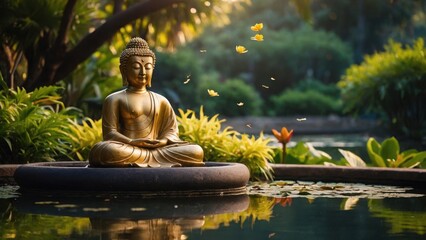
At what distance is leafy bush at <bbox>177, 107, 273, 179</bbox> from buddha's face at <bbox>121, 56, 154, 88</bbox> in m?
2.03

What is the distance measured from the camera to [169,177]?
8.80 metres

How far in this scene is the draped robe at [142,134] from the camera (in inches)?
363

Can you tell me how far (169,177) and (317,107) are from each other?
113ft

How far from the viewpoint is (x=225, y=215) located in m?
7.53

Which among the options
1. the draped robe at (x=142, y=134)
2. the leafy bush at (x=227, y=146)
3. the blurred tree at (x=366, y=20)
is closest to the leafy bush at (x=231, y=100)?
the blurred tree at (x=366, y=20)

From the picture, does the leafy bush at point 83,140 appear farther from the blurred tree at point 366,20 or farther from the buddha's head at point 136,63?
the blurred tree at point 366,20

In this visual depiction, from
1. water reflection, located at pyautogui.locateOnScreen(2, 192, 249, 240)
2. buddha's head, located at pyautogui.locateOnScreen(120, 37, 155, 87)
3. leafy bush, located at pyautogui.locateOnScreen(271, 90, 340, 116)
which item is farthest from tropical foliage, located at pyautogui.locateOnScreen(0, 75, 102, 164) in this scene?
leafy bush, located at pyautogui.locateOnScreen(271, 90, 340, 116)

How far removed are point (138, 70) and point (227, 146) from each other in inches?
99.8

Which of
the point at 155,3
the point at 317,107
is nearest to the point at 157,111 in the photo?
the point at 155,3

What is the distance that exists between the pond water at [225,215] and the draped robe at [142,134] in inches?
21.3

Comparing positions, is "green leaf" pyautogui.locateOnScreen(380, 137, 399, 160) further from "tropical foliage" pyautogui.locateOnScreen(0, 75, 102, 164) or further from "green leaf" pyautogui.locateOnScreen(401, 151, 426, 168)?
"tropical foliage" pyautogui.locateOnScreen(0, 75, 102, 164)

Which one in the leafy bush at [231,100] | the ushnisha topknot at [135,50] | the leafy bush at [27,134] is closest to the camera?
the ushnisha topknot at [135,50]

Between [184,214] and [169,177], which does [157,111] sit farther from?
[184,214]

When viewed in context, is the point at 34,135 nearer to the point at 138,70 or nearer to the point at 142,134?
the point at 142,134
